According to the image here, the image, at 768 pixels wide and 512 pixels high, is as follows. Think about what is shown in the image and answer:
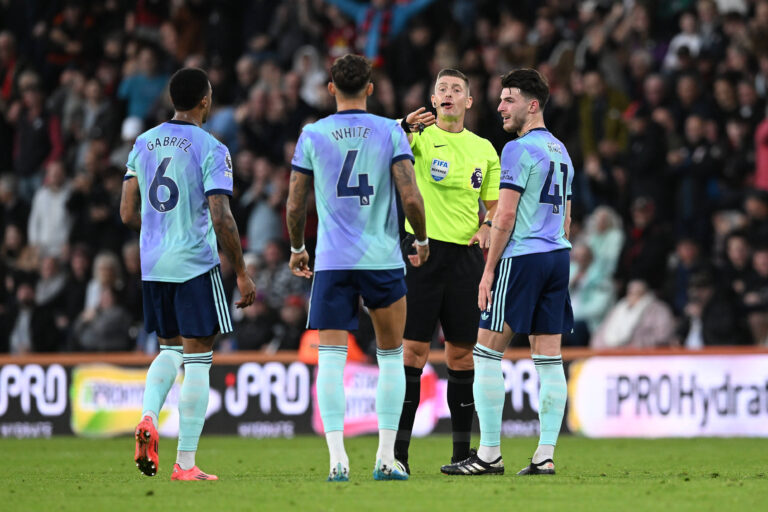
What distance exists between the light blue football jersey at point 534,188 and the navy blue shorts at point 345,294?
1087 mm

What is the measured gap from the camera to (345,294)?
320 inches

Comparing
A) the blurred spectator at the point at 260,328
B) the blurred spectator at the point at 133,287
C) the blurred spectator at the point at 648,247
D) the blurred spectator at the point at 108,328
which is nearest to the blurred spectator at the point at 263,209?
the blurred spectator at the point at 260,328

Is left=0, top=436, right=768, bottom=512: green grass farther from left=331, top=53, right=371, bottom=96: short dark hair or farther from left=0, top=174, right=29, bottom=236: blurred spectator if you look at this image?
left=0, top=174, right=29, bottom=236: blurred spectator

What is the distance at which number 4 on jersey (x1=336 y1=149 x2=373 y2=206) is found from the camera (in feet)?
26.5

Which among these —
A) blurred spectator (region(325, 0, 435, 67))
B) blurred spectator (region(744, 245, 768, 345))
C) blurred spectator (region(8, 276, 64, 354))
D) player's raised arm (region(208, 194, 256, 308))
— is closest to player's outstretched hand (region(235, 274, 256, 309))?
player's raised arm (region(208, 194, 256, 308))

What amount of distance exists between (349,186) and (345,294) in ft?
2.11

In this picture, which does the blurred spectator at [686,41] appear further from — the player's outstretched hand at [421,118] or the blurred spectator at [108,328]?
the player's outstretched hand at [421,118]

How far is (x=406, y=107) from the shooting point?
1786cm

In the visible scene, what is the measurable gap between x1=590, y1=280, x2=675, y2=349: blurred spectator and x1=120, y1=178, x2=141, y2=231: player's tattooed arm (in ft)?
26.5

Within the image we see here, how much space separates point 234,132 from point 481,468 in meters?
11.0

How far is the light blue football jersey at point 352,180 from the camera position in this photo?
26.5 ft

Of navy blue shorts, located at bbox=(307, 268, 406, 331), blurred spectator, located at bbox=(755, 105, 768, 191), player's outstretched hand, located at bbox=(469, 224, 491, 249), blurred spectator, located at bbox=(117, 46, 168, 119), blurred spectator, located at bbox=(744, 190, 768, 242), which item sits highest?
blurred spectator, located at bbox=(117, 46, 168, 119)

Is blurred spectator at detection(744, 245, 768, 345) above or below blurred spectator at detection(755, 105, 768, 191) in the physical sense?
below

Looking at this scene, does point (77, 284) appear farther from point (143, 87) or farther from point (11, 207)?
point (143, 87)
